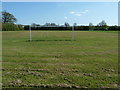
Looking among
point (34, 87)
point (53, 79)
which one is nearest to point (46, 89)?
point (34, 87)

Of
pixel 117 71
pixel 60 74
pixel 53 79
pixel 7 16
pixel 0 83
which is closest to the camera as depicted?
pixel 0 83

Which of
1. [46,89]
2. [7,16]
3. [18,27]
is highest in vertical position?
[7,16]

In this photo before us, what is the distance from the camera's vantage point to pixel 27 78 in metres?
3.15

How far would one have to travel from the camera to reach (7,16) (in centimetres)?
6638

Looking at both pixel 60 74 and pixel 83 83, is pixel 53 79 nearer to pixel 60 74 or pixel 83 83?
pixel 60 74

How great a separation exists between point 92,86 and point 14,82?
194 centimetres

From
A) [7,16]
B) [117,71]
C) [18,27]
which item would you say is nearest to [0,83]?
[117,71]

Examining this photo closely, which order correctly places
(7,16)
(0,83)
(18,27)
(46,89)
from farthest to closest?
(7,16), (18,27), (0,83), (46,89)

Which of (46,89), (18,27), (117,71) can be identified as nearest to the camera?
(46,89)

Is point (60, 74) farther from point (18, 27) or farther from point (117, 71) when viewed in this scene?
point (18, 27)

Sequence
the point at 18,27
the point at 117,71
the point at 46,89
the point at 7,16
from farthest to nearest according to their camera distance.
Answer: the point at 7,16 < the point at 18,27 < the point at 117,71 < the point at 46,89

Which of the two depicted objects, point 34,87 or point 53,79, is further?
point 53,79

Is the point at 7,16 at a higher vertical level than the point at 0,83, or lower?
higher

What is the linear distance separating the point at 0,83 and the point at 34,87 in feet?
3.01
